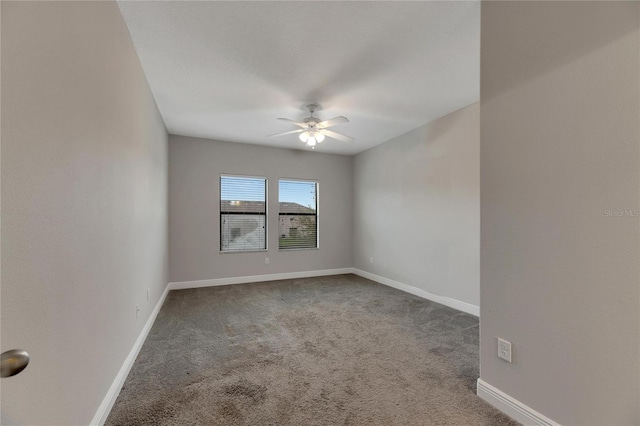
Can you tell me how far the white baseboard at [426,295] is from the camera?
3561 millimetres

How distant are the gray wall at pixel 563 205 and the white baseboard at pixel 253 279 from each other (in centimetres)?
409

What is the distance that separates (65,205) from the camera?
48.5 inches

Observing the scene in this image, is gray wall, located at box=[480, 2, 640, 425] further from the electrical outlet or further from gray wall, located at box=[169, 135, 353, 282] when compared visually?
Answer: gray wall, located at box=[169, 135, 353, 282]

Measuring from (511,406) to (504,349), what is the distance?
1.06ft

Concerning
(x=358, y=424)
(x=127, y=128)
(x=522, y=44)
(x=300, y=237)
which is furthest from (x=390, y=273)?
(x=127, y=128)

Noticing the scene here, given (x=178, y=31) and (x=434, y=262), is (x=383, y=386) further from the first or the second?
(x=178, y=31)

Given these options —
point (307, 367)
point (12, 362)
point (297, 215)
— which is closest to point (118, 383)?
point (307, 367)

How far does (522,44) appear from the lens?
165 cm

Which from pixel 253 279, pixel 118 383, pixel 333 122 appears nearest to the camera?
pixel 118 383

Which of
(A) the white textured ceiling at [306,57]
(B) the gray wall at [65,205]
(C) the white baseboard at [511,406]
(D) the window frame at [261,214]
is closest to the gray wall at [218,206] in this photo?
(D) the window frame at [261,214]

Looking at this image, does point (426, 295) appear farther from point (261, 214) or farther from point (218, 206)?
point (218, 206)

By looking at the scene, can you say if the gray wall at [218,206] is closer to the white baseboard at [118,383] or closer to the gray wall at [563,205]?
the white baseboard at [118,383]

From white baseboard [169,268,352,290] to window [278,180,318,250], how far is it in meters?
0.55

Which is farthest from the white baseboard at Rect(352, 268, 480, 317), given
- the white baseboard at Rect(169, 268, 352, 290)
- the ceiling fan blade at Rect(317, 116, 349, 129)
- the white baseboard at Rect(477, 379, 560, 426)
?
the ceiling fan blade at Rect(317, 116, 349, 129)
